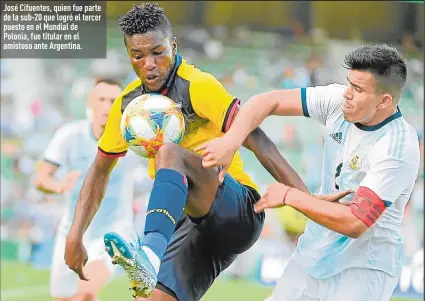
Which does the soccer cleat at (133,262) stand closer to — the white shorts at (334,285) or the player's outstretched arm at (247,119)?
the player's outstretched arm at (247,119)

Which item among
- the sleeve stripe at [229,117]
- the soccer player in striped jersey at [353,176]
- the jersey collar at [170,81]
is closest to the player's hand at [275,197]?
the soccer player in striped jersey at [353,176]

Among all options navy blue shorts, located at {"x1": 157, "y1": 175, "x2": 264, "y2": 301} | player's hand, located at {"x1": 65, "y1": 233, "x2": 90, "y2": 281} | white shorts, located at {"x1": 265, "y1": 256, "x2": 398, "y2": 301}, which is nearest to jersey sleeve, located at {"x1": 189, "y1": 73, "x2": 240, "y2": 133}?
navy blue shorts, located at {"x1": 157, "y1": 175, "x2": 264, "y2": 301}

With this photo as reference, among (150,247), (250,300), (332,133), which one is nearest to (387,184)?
(332,133)

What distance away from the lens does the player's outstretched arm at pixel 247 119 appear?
4.33 meters

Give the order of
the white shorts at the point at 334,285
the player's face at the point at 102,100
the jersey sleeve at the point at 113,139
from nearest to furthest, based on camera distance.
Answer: the white shorts at the point at 334,285, the jersey sleeve at the point at 113,139, the player's face at the point at 102,100

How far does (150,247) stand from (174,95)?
3.06ft

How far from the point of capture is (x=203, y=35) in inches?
360

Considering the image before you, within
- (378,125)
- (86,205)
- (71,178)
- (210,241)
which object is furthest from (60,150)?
(378,125)

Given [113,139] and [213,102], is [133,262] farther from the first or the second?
[113,139]

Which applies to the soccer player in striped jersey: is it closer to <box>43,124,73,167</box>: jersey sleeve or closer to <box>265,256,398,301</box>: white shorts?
<box>265,256,398,301</box>: white shorts

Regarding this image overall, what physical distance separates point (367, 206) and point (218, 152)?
698mm

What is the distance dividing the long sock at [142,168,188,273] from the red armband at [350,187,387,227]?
0.75 m

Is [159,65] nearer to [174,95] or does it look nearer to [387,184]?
[174,95]

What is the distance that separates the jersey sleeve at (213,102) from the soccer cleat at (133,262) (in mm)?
897
